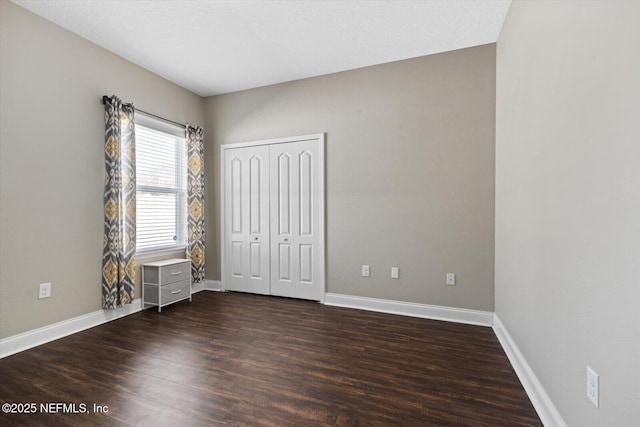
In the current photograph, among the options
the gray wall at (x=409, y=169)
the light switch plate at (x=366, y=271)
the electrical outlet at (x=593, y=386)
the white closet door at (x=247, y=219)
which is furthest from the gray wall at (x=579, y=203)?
the white closet door at (x=247, y=219)

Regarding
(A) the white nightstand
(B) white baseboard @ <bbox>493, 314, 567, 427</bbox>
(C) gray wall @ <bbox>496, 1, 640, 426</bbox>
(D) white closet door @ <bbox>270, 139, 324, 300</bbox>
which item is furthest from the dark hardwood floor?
(D) white closet door @ <bbox>270, 139, 324, 300</bbox>

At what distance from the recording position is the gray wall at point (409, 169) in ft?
10.1

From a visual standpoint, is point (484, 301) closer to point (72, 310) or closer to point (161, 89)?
point (72, 310)

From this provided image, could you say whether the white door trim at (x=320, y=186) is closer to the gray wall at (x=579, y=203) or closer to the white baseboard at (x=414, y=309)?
the white baseboard at (x=414, y=309)

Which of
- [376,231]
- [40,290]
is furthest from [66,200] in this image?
[376,231]

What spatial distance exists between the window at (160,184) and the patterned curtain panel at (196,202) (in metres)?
0.09

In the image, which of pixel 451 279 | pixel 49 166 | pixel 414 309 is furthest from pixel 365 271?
pixel 49 166

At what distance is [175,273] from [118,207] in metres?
1.03

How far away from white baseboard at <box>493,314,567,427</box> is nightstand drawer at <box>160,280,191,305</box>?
3575 mm

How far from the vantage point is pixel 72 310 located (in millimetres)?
2859

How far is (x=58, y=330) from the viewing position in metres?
2.72

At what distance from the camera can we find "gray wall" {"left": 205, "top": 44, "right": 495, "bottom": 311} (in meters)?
3.09

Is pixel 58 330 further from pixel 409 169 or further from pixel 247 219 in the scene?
pixel 409 169

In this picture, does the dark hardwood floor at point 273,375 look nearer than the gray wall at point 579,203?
No
